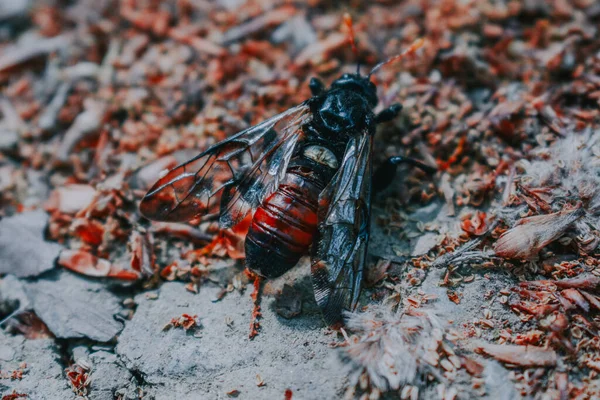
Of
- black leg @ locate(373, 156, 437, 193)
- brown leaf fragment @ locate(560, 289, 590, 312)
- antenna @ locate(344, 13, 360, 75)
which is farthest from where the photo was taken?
antenna @ locate(344, 13, 360, 75)

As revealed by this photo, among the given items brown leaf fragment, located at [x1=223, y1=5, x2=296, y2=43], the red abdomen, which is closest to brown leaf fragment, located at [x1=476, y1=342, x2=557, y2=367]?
the red abdomen

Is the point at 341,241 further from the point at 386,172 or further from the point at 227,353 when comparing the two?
the point at 227,353

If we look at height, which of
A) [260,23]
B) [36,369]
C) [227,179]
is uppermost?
[260,23]

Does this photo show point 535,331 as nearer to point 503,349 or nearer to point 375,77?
point 503,349

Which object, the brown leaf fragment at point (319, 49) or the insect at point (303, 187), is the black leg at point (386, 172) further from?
the brown leaf fragment at point (319, 49)

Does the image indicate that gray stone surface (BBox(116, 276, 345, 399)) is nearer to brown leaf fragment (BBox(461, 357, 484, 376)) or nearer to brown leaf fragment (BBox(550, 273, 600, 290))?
brown leaf fragment (BBox(461, 357, 484, 376))

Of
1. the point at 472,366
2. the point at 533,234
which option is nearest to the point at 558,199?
the point at 533,234

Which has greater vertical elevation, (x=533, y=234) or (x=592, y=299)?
(x=533, y=234)
